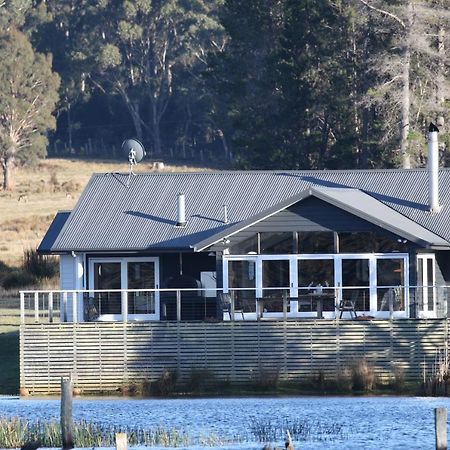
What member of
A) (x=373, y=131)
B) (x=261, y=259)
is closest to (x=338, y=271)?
(x=261, y=259)

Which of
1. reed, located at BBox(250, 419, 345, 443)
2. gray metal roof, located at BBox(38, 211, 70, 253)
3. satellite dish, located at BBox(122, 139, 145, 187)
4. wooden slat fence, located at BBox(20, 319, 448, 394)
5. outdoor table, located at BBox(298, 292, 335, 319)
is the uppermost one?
satellite dish, located at BBox(122, 139, 145, 187)

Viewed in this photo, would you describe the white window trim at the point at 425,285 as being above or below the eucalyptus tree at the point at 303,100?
below

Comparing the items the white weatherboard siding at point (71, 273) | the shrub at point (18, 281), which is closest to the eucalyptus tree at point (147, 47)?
the shrub at point (18, 281)

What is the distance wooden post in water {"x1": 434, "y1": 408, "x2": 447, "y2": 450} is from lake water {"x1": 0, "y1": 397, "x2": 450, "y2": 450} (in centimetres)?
275

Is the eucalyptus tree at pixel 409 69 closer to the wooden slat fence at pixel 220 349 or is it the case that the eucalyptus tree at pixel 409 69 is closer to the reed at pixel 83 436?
the wooden slat fence at pixel 220 349

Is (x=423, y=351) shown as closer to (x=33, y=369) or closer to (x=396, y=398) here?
(x=396, y=398)

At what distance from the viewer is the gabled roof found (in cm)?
3884

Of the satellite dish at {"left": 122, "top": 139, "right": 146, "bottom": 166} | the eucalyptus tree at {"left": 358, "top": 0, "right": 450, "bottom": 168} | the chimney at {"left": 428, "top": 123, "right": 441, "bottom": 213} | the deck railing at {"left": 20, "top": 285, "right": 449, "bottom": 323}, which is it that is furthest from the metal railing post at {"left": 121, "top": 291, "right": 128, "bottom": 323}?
the eucalyptus tree at {"left": 358, "top": 0, "right": 450, "bottom": 168}

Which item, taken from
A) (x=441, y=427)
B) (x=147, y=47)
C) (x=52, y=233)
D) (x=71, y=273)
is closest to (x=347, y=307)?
(x=71, y=273)

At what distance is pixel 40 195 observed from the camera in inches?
4156

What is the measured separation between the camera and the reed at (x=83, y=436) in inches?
1057

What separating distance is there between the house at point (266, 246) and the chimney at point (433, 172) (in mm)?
44

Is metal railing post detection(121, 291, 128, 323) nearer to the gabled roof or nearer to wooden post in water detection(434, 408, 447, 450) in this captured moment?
the gabled roof

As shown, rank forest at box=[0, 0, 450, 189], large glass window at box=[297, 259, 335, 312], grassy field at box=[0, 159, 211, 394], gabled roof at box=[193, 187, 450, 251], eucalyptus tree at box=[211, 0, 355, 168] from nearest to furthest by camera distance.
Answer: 1. gabled roof at box=[193, 187, 450, 251]
2. large glass window at box=[297, 259, 335, 312]
3. forest at box=[0, 0, 450, 189]
4. eucalyptus tree at box=[211, 0, 355, 168]
5. grassy field at box=[0, 159, 211, 394]
